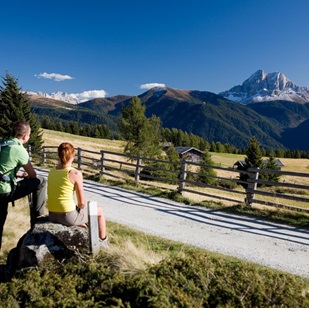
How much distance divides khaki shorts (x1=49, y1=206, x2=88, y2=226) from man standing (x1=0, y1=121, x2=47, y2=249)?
0.86m

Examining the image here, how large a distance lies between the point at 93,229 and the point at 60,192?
85 centimetres

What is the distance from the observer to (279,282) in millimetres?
3330

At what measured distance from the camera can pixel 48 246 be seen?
4273 mm

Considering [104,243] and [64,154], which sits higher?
[64,154]

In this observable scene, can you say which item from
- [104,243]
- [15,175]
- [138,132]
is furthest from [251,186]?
[138,132]

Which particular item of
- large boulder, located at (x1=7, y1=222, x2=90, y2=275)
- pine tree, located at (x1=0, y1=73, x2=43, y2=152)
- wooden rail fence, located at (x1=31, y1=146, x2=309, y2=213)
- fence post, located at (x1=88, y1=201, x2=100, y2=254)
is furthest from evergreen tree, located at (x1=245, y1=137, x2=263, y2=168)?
large boulder, located at (x1=7, y1=222, x2=90, y2=275)

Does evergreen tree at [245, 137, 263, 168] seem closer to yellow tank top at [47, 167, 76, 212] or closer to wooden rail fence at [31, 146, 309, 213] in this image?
wooden rail fence at [31, 146, 309, 213]

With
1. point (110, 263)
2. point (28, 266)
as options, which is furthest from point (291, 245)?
point (28, 266)

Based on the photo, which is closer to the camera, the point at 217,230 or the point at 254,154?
the point at 217,230

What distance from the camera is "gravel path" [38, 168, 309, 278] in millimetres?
7101

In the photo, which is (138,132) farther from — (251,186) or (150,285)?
(150,285)

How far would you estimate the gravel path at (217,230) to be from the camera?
23.3 ft

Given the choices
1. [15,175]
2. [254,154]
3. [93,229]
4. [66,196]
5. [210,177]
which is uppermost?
[254,154]

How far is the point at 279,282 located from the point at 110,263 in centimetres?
205
